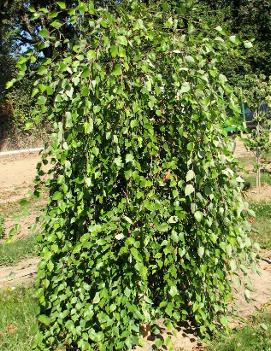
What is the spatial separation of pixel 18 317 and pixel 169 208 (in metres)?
2.30

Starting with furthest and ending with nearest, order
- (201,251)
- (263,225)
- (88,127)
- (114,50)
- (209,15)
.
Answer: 1. (209,15)
2. (263,225)
3. (201,251)
4. (88,127)
5. (114,50)

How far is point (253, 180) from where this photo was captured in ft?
38.4

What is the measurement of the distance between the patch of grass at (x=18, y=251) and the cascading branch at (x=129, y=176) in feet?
12.6

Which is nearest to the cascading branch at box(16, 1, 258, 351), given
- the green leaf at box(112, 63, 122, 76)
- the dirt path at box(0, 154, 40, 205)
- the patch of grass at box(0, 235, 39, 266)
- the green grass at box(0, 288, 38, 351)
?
the green leaf at box(112, 63, 122, 76)

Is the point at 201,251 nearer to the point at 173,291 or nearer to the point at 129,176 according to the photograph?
the point at 173,291

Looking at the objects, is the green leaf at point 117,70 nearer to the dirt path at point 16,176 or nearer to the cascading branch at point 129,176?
the cascading branch at point 129,176

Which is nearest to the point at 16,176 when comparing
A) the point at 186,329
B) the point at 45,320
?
the point at 186,329

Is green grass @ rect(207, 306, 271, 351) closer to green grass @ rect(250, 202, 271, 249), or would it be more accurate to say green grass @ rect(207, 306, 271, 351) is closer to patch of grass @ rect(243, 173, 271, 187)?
green grass @ rect(250, 202, 271, 249)

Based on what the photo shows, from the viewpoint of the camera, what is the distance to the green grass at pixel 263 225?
6756mm

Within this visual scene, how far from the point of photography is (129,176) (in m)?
3.33

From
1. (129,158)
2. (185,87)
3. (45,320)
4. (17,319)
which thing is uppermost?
(185,87)

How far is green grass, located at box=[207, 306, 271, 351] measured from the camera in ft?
12.7

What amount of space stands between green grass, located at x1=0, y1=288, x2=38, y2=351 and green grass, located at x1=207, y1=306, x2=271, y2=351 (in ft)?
5.48

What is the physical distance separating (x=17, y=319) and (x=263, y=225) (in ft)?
14.9
